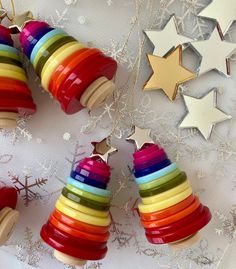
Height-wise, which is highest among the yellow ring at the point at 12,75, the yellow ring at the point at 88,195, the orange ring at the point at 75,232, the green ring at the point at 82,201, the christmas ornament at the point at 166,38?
the christmas ornament at the point at 166,38

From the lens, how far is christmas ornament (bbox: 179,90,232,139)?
2.20 feet

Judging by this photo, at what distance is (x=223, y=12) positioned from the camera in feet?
2.17

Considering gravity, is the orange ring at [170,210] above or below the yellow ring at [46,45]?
below

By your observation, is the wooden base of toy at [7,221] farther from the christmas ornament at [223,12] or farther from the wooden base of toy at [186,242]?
the christmas ornament at [223,12]

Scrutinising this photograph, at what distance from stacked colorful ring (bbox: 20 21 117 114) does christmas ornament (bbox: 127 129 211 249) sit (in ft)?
0.33

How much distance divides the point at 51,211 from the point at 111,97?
0.18m

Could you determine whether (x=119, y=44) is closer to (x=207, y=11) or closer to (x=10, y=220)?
(x=207, y=11)

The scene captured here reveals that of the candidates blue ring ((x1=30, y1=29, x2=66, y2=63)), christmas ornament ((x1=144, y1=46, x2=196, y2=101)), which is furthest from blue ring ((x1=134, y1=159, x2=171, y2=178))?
blue ring ((x1=30, y1=29, x2=66, y2=63))

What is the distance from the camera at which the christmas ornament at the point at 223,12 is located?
A: 2.16 feet

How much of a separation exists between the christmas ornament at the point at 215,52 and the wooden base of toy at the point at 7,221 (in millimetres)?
321

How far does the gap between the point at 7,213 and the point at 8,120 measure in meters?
0.12

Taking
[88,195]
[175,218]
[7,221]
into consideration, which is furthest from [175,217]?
[7,221]

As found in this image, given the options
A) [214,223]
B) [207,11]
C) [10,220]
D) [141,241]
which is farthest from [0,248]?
[207,11]

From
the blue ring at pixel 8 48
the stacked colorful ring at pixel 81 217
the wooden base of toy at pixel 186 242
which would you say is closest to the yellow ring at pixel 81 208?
the stacked colorful ring at pixel 81 217
